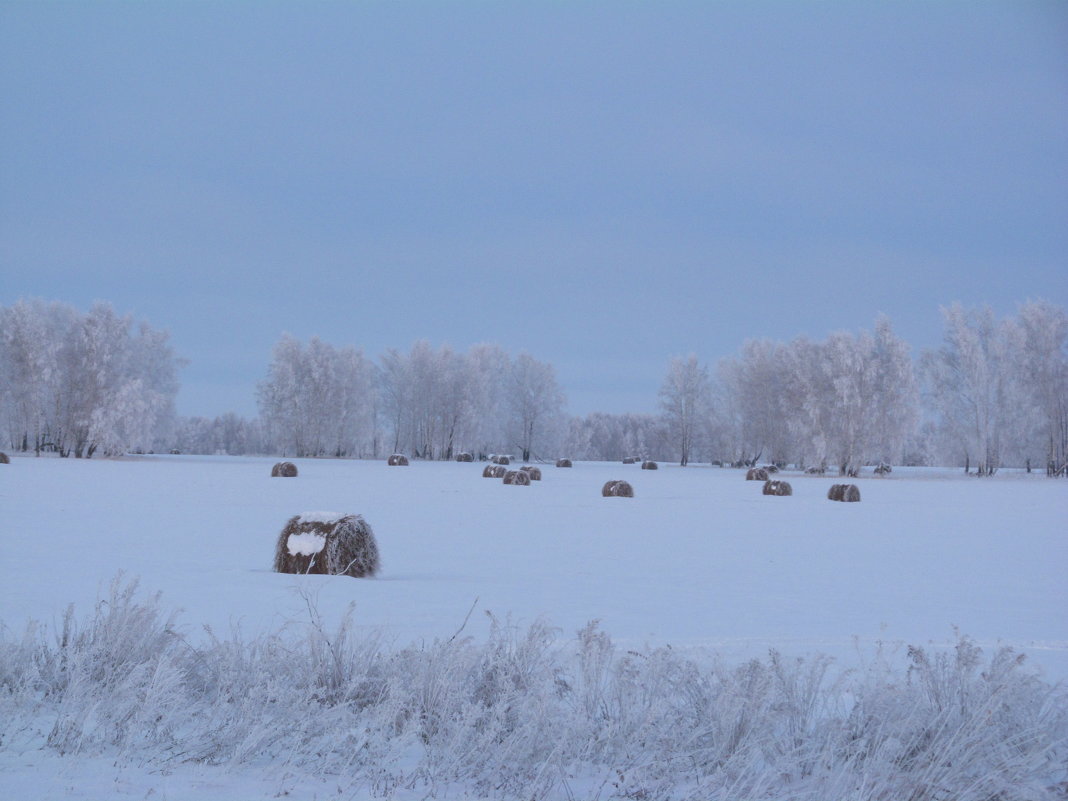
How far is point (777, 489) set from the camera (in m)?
28.8

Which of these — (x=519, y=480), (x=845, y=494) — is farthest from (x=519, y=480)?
(x=845, y=494)

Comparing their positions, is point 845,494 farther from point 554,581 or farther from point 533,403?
point 533,403

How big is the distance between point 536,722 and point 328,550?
19.0ft

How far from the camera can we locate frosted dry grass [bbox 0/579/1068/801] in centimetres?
358

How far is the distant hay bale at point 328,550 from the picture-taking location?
9.09 metres

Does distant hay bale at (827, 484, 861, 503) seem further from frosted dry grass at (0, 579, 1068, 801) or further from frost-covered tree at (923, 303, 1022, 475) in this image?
frost-covered tree at (923, 303, 1022, 475)

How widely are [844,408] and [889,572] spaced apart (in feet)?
153

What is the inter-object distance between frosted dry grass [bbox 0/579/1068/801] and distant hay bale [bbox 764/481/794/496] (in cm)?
2467

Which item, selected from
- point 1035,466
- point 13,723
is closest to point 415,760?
point 13,723

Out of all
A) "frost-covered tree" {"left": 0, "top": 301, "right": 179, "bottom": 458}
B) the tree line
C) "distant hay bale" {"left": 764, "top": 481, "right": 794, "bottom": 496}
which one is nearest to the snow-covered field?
"distant hay bale" {"left": 764, "top": 481, "right": 794, "bottom": 496}

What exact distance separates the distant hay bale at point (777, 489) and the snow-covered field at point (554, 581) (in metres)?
9.10

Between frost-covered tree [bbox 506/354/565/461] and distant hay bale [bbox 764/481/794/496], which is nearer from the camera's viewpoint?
distant hay bale [bbox 764/481/794/496]

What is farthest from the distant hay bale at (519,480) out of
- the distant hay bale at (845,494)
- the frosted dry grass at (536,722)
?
the frosted dry grass at (536,722)

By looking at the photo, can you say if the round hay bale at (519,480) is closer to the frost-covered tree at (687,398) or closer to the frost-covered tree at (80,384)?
the frost-covered tree at (80,384)
